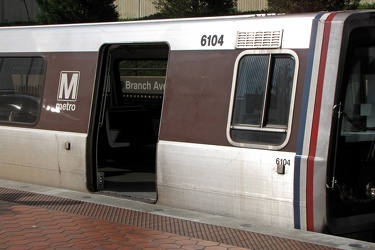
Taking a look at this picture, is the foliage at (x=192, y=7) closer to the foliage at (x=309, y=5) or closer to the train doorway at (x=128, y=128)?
the foliage at (x=309, y=5)

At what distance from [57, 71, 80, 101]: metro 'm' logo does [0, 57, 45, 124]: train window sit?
42cm

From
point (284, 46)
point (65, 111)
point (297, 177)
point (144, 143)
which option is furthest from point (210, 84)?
point (144, 143)

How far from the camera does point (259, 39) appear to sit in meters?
6.50

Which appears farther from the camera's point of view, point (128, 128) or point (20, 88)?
point (128, 128)

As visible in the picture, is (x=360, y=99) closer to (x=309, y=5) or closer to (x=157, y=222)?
(x=157, y=222)

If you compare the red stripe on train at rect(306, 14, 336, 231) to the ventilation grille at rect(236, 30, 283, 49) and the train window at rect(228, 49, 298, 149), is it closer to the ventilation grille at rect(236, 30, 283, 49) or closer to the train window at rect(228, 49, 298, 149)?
the train window at rect(228, 49, 298, 149)

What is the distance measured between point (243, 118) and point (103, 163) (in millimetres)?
4088

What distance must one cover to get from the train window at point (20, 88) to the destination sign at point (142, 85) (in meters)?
2.47

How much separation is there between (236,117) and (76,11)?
40.9 feet

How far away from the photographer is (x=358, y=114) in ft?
20.8

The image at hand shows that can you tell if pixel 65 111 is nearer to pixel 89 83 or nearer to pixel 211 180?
pixel 89 83

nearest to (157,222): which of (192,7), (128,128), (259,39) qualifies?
(259,39)

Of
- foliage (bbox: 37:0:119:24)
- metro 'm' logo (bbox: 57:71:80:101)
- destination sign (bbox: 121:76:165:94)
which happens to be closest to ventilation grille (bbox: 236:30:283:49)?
metro 'm' logo (bbox: 57:71:80:101)

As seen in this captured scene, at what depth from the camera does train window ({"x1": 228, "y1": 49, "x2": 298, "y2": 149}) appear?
6.29 m
